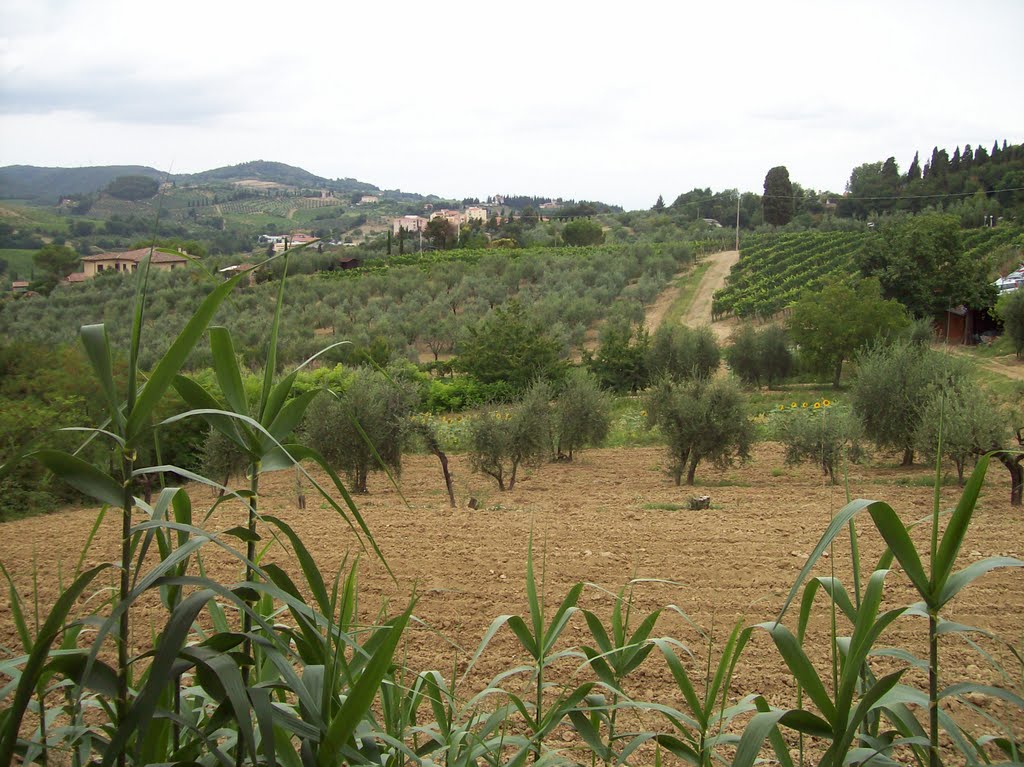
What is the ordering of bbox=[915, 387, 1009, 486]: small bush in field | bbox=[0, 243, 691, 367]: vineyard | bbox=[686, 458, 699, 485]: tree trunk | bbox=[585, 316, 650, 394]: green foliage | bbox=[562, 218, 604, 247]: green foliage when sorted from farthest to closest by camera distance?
bbox=[562, 218, 604, 247]: green foliage
bbox=[0, 243, 691, 367]: vineyard
bbox=[585, 316, 650, 394]: green foliage
bbox=[686, 458, 699, 485]: tree trunk
bbox=[915, 387, 1009, 486]: small bush in field

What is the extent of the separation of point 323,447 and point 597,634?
14.0 m

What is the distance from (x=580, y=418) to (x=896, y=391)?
6711 mm

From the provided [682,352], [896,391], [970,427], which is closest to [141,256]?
[970,427]

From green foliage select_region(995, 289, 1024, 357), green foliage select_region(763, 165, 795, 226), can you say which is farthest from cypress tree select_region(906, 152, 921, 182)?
green foliage select_region(995, 289, 1024, 357)

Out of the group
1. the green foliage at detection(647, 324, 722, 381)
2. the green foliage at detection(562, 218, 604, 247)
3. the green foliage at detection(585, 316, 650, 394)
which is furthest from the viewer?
the green foliage at detection(562, 218, 604, 247)

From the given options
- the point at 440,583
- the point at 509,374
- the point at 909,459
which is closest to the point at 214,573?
the point at 440,583

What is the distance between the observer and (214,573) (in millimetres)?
7809

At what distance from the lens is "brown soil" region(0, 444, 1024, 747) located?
6.04m

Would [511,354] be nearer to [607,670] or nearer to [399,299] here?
[399,299]

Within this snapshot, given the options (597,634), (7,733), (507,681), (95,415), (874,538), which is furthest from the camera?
(95,415)

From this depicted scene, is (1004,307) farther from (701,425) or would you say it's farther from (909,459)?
(701,425)

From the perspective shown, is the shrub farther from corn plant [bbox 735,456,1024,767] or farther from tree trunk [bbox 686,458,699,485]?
corn plant [bbox 735,456,1024,767]

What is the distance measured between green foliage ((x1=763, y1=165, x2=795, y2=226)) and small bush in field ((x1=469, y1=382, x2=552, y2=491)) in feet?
222

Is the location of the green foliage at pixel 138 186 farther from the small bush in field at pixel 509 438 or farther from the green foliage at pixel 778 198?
the green foliage at pixel 778 198
